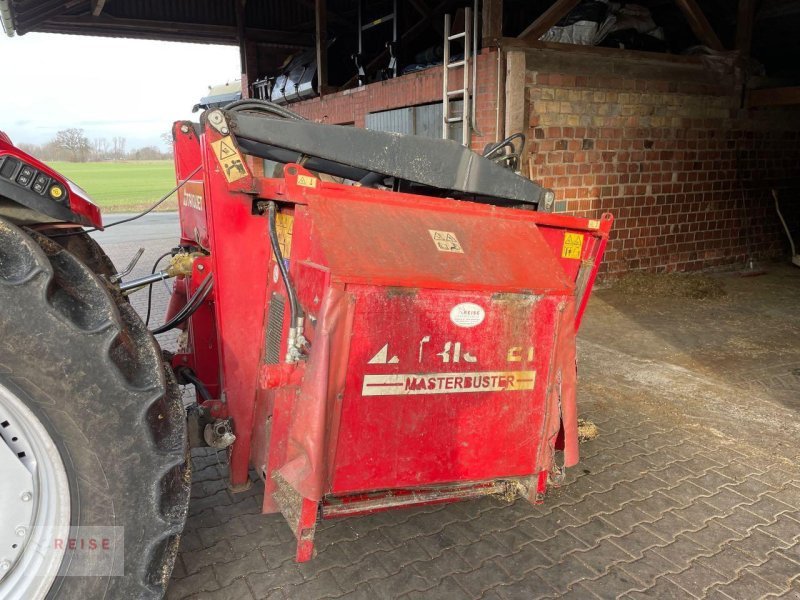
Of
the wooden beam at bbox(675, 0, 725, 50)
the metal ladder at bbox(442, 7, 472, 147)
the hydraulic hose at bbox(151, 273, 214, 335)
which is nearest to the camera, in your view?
the hydraulic hose at bbox(151, 273, 214, 335)

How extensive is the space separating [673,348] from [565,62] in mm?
3245

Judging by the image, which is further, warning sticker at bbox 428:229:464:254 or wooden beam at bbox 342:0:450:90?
wooden beam at bbox 342:0:450:90

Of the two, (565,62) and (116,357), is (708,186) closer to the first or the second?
(565,62)

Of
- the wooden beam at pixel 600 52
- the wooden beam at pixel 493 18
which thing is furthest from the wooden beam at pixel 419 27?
the wooden beam at pixel 600 52

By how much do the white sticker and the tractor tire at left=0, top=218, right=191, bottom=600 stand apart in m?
→ 0.97

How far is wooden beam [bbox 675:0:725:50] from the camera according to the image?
728 cm

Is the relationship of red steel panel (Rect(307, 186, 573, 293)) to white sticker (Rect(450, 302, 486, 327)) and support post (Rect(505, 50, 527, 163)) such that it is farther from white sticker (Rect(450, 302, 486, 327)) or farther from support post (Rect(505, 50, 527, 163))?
support post (Rect(505, 50, 527, 163))

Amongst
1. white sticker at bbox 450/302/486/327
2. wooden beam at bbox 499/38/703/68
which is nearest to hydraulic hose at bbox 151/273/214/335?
white sticker at bbox 450/302/486/327

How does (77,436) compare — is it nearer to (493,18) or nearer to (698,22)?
(493,18)

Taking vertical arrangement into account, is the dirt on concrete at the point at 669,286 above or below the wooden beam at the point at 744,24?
below

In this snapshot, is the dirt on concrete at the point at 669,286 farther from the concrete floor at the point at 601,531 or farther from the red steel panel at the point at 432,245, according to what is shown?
the red steel panel at the point at 432,245

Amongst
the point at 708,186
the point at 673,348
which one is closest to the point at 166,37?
the point at 708,186

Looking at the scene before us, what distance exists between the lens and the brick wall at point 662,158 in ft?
21.8

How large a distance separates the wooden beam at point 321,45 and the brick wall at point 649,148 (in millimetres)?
1329
